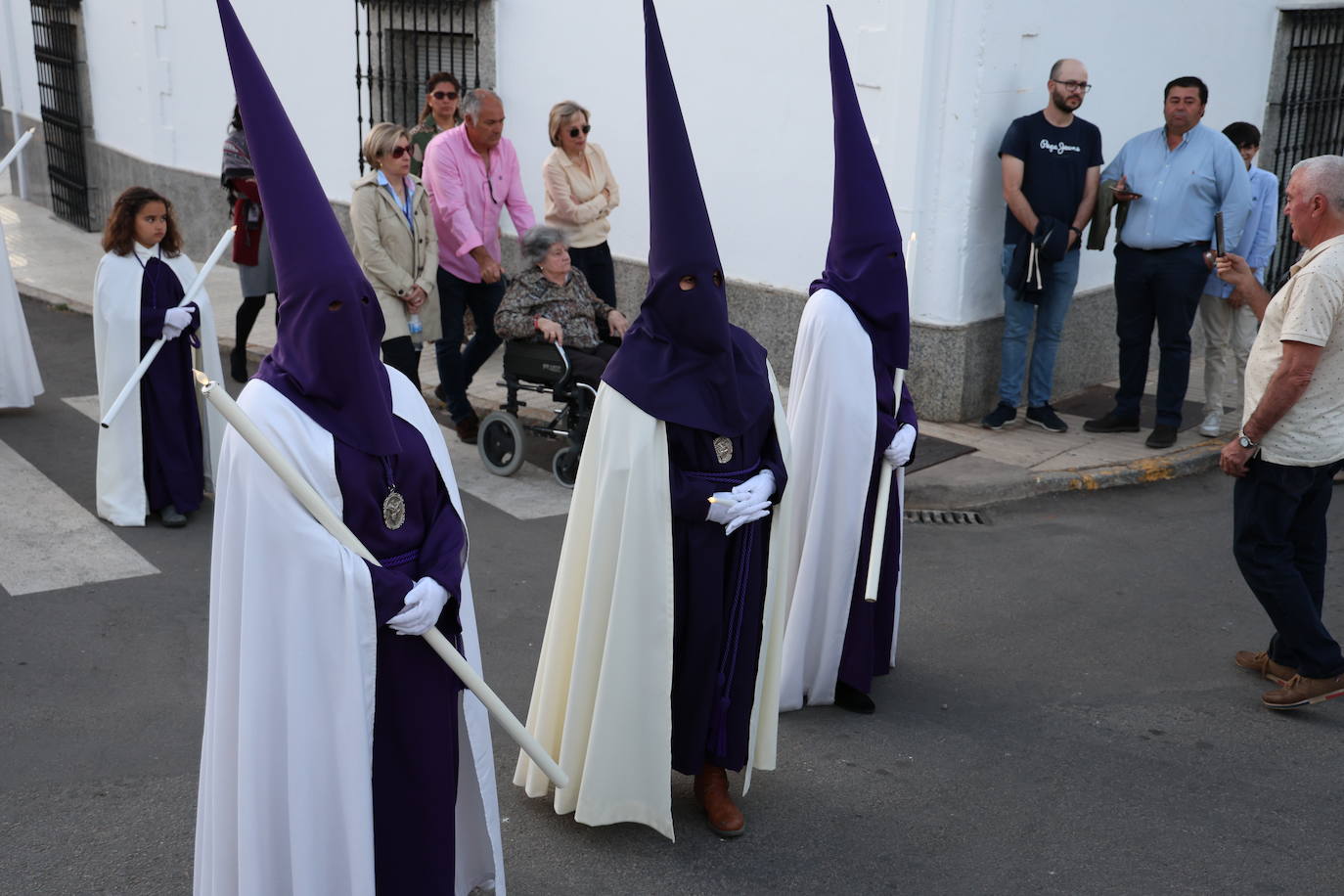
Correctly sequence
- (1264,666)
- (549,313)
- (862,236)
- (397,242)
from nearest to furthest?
(862,236), (1264,666), (549,313), (397,242)

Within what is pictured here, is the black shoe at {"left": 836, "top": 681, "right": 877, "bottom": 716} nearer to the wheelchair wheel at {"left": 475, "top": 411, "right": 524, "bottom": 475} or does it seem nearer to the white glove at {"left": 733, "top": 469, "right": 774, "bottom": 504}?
the white glove at {"left": 733, "top": 469, "right": 774, "bottom": 504}

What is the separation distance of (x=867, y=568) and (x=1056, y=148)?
4.55 meters

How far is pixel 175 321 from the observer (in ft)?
23.9

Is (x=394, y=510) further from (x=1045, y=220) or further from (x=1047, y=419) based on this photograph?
(x=1047, y=419)

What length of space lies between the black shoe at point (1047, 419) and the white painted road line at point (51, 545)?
18.6 ft

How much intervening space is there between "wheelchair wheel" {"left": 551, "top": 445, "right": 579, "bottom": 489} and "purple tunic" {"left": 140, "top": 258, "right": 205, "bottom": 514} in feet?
6.67

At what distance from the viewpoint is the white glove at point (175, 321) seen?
7277mm

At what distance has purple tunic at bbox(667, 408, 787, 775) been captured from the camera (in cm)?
439

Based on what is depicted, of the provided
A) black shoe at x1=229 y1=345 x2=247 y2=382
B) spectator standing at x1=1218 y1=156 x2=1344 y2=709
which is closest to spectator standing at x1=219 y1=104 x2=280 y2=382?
black shoe at x1=229 y1=345 x2=247 y2=382

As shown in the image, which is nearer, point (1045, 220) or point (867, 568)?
point (867, 568)

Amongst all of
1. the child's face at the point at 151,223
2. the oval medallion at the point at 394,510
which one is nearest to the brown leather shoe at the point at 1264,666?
the oval medallion at the point at 394,510

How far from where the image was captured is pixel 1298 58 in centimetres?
1173

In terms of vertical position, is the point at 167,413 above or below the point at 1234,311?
below

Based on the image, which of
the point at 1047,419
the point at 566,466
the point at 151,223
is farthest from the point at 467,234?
the point at 1047,419
